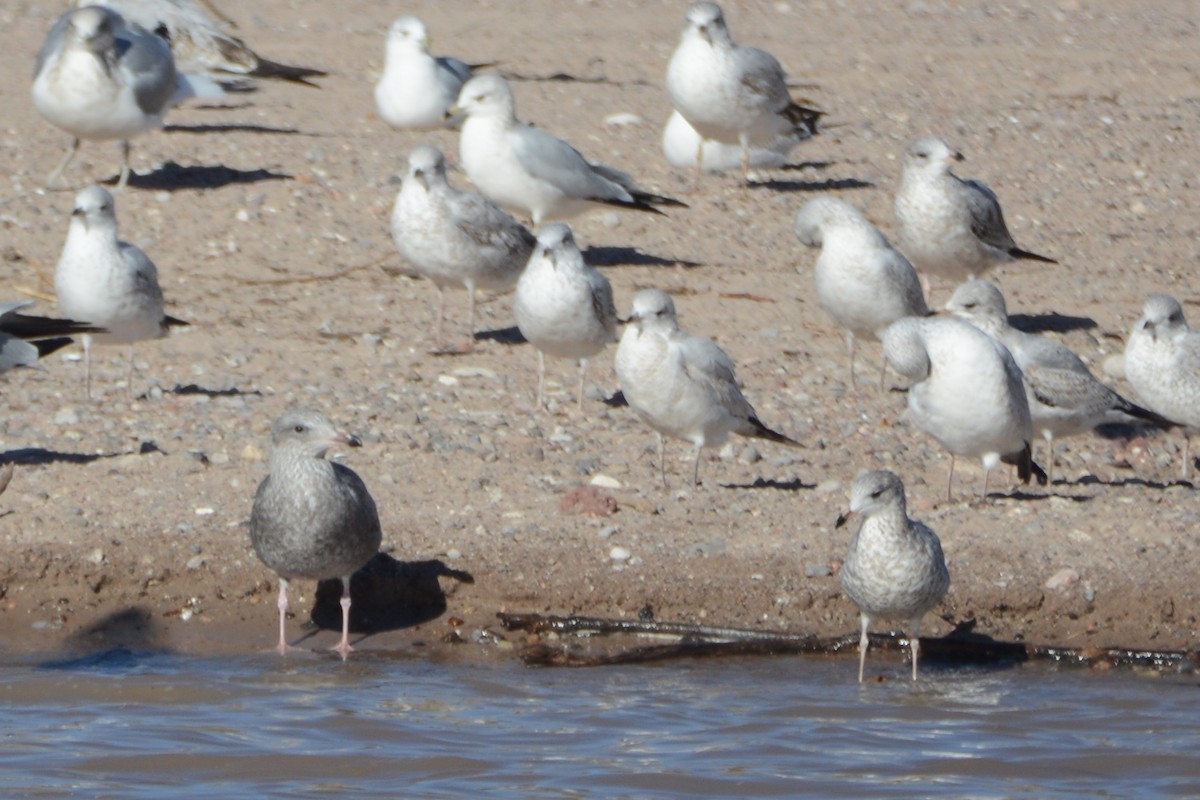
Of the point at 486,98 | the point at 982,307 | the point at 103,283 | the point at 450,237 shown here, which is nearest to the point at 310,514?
the point at 103,283

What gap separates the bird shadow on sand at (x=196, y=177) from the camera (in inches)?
483

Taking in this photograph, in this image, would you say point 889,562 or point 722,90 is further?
point 722,90

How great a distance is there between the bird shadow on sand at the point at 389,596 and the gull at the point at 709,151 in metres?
6.22

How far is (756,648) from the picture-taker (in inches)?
273

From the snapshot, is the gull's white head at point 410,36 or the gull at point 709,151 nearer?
the gull at point 709,151

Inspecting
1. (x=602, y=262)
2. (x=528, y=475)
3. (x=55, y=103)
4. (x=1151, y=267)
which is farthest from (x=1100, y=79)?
(x=528, y=475)

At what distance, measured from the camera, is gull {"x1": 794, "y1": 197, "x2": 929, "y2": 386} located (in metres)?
9.70

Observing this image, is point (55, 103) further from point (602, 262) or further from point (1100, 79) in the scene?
point (1100, 79)

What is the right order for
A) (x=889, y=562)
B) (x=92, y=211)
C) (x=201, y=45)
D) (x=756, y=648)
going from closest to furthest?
(x=889, y=562) < (x=756, y=648) < (x=92, y=211) < (x=201, y=45)

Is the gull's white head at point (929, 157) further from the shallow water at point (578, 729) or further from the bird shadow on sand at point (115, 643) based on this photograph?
the bird shadow on sand at point (115, 643)

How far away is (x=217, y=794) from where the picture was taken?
5848 millimetres

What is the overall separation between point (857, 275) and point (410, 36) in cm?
496

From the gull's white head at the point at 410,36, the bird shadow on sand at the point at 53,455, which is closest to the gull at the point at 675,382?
the bird shadow on sand at the point at 53,455

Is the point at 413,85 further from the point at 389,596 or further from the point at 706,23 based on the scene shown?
the point at 389,596
